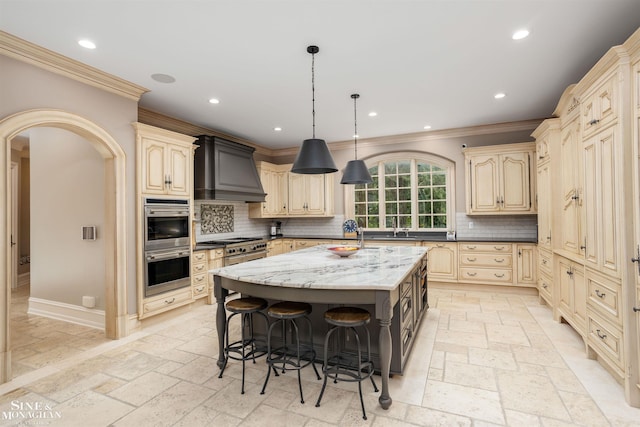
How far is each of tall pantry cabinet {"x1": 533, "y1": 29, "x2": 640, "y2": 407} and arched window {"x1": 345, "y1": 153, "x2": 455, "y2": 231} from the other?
2.45m

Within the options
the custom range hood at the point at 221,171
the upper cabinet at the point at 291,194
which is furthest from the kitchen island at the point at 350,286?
the upper cabinet at the point at 291,194

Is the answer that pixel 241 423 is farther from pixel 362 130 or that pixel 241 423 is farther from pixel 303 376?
pixel 362 130

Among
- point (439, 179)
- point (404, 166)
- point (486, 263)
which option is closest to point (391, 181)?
point (404, 166)

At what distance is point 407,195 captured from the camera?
21.3 feet

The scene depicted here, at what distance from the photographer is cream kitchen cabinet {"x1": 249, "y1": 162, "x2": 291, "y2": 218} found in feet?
21.8

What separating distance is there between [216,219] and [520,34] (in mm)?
5039

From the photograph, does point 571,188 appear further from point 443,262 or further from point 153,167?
point 153,167

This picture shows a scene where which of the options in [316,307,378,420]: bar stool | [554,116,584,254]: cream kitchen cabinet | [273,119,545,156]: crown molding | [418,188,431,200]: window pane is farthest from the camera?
[418,188,431,200]: window pane

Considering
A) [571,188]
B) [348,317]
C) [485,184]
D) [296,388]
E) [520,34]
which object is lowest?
[296,388]

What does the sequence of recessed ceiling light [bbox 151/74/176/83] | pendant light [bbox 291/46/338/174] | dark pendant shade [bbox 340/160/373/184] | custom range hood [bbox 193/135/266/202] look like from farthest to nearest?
custom range hood [bbox 193/135/266/202], dark pendant shade [bbox 340/160/373/184], recessed ceiling light [bbox 151/74/176/83], pendant light [bbox 291/46/338/174]

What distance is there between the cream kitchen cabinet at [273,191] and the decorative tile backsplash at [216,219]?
0.64 meters

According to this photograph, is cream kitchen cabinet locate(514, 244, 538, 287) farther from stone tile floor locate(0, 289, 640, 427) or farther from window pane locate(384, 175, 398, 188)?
window pane locate(384, 175, 398, 188)

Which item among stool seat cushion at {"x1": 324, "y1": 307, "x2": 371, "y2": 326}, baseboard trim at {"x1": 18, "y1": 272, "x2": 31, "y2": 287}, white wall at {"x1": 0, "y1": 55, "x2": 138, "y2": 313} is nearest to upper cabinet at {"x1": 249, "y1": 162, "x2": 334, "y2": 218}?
white wall at {"x1": 0, "y1": 55, "x2": 138, "y2": 313}

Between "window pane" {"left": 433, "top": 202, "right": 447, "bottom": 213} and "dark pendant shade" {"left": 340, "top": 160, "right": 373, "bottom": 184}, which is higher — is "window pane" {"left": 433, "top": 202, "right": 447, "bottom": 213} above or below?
below
